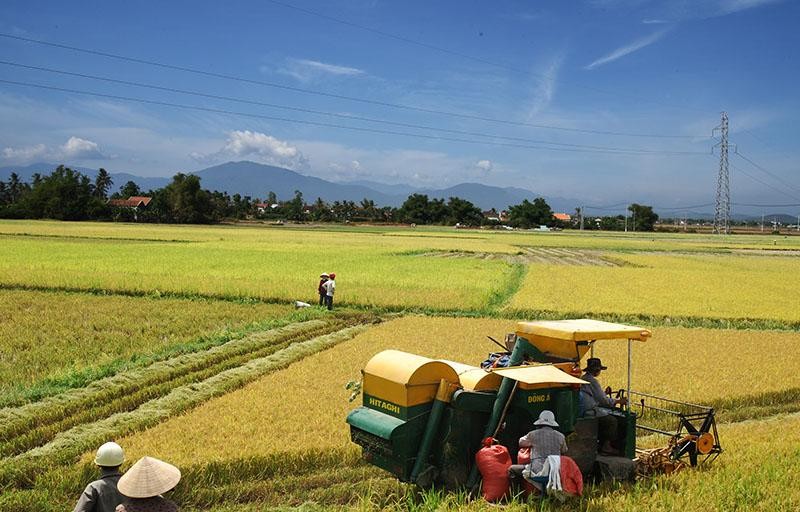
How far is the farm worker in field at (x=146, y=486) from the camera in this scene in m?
4.63

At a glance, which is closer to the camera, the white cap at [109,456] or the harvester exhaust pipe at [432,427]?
the white cap at [109,456]

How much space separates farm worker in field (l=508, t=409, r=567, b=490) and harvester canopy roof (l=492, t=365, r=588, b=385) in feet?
1.19

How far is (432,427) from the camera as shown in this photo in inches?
256

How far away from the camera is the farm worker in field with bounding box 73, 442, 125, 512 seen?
4.86 metres

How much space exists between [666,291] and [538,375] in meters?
24.0

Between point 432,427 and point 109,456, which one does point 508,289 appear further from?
point 109,456

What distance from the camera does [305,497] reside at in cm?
736

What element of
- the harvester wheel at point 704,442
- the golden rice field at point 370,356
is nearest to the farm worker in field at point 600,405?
the harvester wheel at point 704,442

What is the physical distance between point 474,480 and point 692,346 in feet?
38.7

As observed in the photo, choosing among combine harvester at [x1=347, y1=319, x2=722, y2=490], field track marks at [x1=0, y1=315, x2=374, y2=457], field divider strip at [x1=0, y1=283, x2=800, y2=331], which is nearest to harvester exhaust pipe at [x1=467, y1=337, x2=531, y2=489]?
combine harvester at [x1=347, y1=319, x2=722, y2=490]

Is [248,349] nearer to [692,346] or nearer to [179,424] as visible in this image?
[179,424]

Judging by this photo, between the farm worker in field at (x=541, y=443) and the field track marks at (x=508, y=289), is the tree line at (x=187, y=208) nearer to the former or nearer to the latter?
the field track marks at (x=508, y=289)

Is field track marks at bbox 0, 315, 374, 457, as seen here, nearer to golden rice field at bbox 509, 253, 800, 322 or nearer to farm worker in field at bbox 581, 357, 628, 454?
farm worker in field at bbox 581, 357, 628, 454

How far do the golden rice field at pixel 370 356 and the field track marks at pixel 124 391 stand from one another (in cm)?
138
